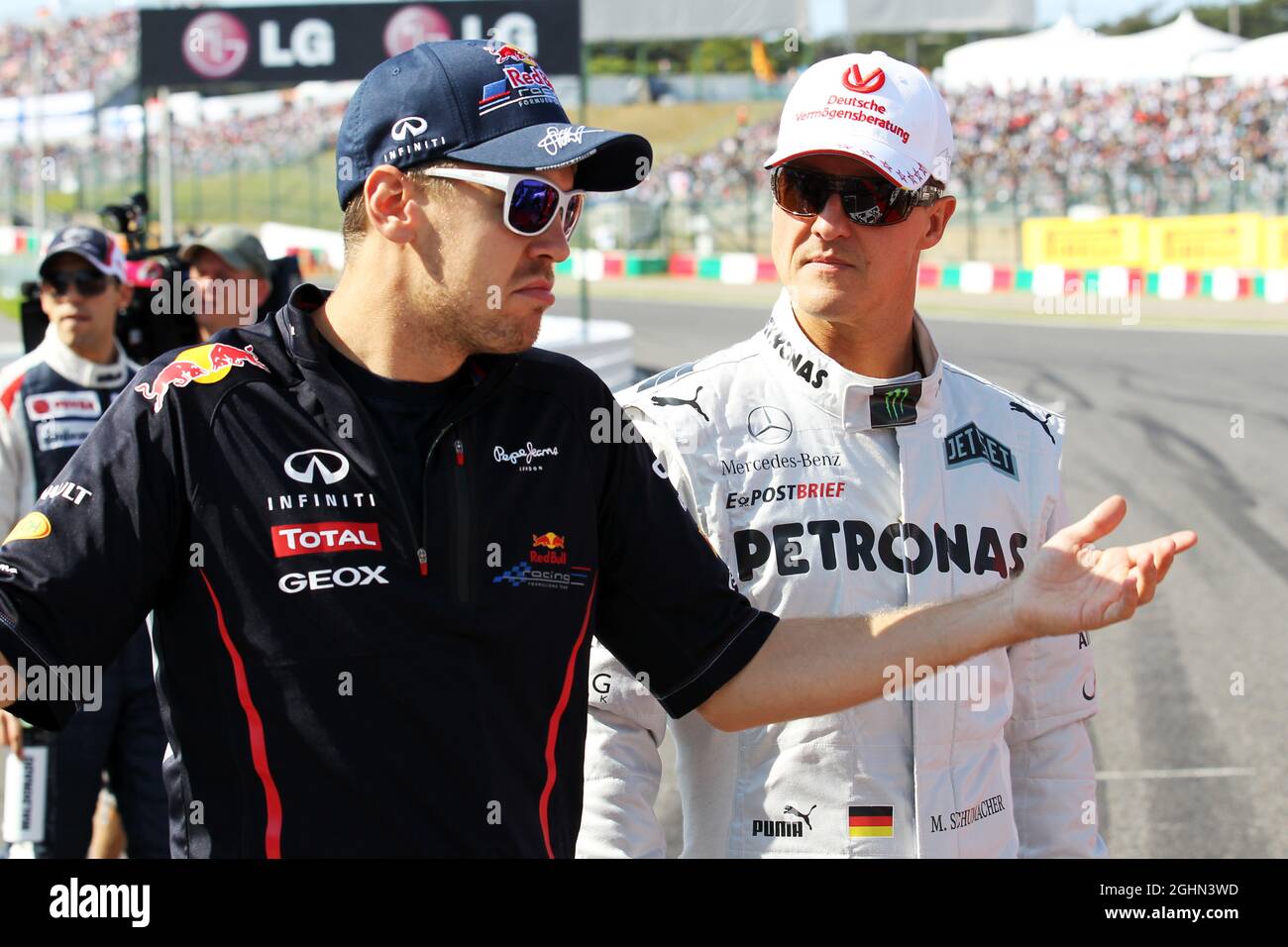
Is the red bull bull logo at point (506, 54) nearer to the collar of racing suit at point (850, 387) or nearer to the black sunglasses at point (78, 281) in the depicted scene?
the collar of racing suit at point (850, 387)

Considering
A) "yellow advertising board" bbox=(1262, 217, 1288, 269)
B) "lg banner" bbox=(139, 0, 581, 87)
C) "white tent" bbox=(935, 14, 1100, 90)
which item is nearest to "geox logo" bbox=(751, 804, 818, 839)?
"lg banner" bbox=(139, 0, 581, 87)

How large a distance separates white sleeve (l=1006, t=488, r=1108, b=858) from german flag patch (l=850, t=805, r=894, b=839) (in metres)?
0.38

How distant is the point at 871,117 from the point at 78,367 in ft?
10.4

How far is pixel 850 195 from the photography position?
291cm

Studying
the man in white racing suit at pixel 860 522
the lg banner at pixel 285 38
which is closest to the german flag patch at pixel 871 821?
the man in white racing suit at pixel 860 522

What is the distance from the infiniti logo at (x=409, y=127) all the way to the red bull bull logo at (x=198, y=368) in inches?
13.6

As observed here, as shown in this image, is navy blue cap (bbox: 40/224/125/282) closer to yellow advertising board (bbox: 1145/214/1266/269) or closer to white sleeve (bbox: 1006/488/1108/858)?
white sleeve (bbox: 1006/488/1108/858)

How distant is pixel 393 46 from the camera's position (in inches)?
518

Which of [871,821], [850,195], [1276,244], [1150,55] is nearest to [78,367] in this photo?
[850,195]

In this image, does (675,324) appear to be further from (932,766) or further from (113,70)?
(113,70)

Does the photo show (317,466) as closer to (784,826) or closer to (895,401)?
(784,826)
